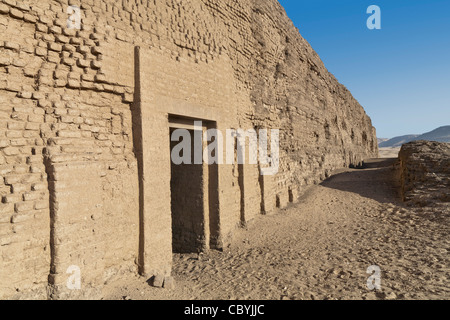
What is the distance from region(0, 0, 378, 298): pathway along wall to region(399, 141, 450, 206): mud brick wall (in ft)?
18.0

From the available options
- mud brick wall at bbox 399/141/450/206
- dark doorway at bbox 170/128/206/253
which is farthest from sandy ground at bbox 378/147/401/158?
dark doorway at bbox 170/128/206/253

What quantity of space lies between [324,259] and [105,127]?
4.62 metres

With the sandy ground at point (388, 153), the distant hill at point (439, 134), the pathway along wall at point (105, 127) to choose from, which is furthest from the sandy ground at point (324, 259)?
the distant hill at point (439, 134)

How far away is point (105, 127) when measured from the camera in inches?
159

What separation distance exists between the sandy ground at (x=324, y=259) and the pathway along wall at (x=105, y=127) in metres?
0.53

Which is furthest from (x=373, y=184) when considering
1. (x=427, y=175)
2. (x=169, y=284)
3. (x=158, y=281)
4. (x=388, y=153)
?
(x=388, y=153)

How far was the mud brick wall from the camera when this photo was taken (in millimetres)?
7922

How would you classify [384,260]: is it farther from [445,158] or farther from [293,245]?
[445,158]

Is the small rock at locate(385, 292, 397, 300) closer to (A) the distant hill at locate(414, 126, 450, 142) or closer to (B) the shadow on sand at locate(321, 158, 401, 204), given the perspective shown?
(B) the shadow on sand at locate(321, 158, 401, 204)

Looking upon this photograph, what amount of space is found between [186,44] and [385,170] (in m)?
11.0

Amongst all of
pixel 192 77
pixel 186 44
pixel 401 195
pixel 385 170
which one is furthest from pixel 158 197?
pixel 385 170

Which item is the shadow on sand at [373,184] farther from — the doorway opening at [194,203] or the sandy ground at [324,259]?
the doorway opening at [194,203]

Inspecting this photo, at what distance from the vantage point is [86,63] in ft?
12.4

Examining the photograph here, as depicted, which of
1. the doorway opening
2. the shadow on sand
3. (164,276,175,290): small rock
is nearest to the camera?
(164,276,175,290): small rock
